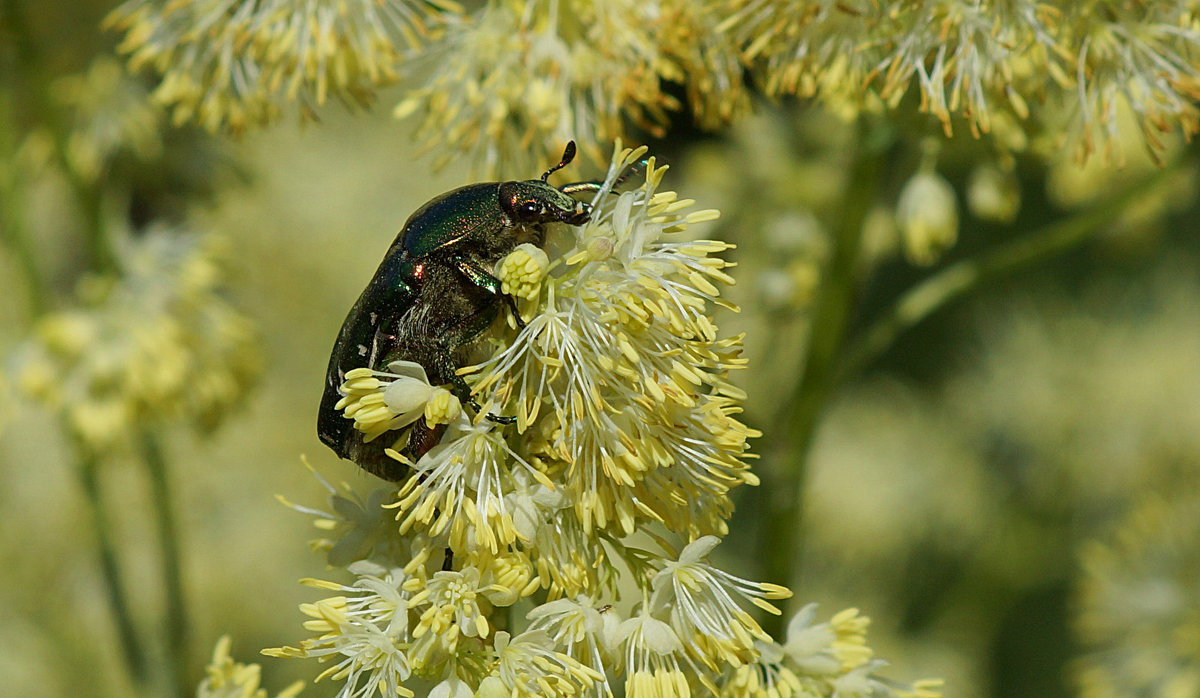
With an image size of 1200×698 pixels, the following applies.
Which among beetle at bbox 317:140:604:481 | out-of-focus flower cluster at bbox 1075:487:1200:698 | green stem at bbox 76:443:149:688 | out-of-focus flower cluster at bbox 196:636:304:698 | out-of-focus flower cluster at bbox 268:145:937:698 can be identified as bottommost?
out-of-focus flower cluster at bbox 1075:487:1200:698

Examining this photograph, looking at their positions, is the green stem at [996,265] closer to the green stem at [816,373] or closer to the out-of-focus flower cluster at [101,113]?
the green stem at [816,373]

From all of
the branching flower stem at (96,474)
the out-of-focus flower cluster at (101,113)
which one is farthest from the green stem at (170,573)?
the out-of-focus flower cluster at (101,113)

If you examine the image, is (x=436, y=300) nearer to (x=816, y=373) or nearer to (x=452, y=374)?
(x=452, y=374)

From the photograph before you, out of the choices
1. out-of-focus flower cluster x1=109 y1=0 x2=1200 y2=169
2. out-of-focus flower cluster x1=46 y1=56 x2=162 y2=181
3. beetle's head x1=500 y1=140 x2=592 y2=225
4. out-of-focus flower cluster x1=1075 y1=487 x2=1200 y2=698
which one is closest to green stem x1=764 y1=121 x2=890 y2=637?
out-of-focus flower cluster x1=109 y1=0 x2=1200 y2=169

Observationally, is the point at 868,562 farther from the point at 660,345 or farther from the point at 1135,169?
the point at 660,345

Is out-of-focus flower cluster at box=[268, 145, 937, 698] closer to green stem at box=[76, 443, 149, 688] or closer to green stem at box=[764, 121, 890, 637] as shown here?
green stem at box=[764, 121, 890, 637]
